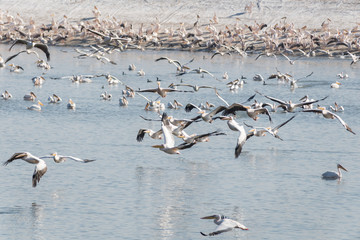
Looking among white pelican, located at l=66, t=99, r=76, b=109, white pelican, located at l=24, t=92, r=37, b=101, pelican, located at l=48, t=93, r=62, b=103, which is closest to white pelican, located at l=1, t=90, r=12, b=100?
white pelican, located at l=24, t=92, r=37, b=101

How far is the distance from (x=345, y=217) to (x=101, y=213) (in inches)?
182

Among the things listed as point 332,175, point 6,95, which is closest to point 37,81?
point 6,95

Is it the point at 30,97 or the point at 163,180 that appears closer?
the point at 163,180

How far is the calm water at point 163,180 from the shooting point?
14.1 meters

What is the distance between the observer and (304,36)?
166ft

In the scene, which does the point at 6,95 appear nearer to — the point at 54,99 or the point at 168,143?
the point at 54,99

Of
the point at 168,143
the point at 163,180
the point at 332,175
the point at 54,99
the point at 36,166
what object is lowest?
the point at 163,180

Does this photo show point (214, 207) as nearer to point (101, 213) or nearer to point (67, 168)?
point (101, 213)

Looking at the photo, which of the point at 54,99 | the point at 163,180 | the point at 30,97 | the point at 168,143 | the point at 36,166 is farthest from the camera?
the point at 30,97

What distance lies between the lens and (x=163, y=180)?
682 inches

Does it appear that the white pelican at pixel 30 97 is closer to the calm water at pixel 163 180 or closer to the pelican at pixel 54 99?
the calm water at pixel 163 180

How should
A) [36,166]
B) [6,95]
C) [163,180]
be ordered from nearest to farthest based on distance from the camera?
[36,166] < [163,180] < [6,95]

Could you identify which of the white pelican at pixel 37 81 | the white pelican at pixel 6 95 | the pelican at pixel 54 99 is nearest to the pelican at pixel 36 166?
the pelican at pixel 54 99

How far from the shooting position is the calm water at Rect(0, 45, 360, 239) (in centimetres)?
1407
